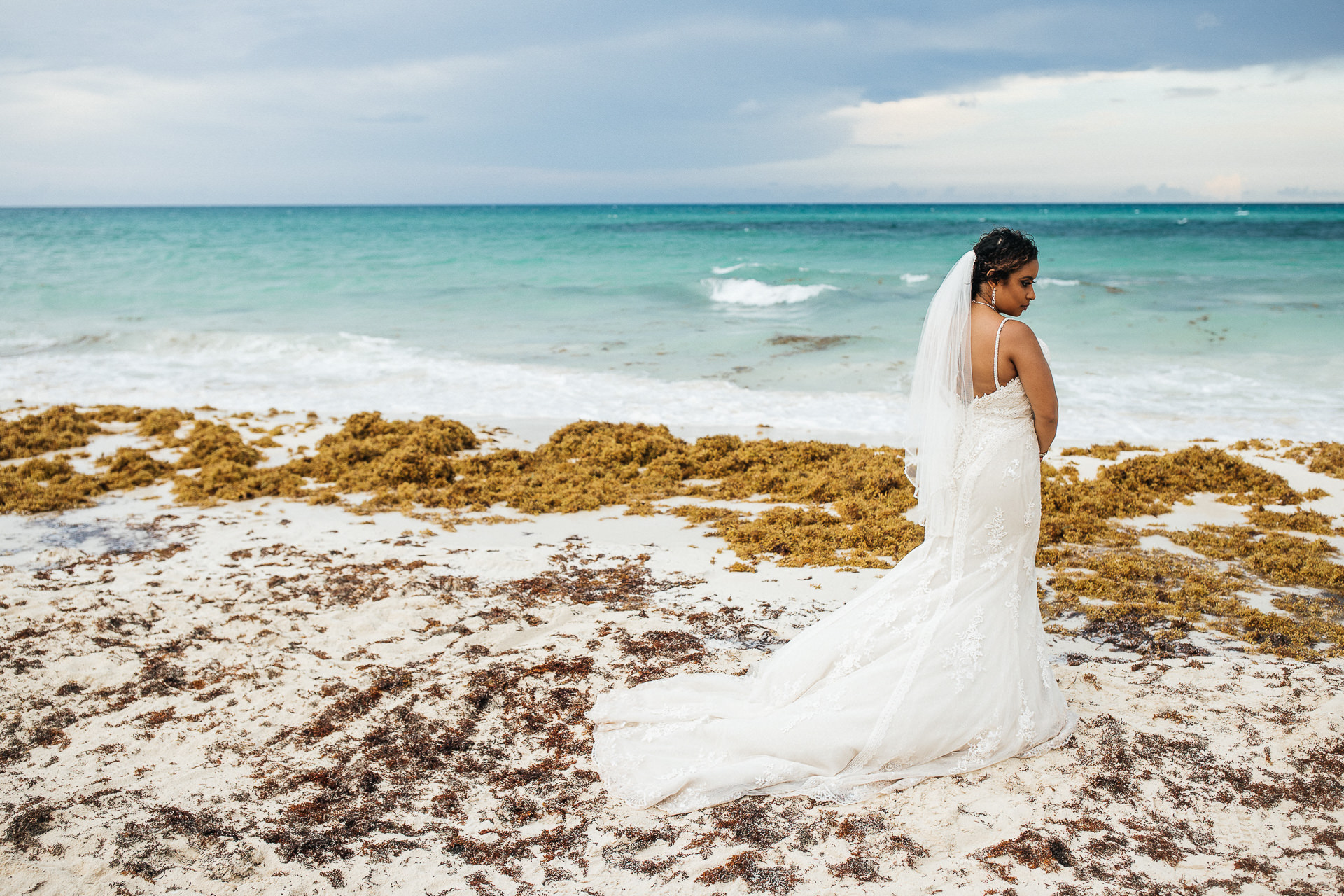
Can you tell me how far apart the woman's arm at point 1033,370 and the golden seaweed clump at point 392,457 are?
4924mm

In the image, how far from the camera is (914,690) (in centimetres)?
322

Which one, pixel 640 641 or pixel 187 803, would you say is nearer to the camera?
pixel 187 803

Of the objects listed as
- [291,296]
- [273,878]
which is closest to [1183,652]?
[273,878]

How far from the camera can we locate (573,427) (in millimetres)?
8656

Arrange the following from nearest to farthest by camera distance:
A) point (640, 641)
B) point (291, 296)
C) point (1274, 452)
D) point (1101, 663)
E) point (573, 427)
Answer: point (1101, 663), point (640, 641), point (1274, 452), point (573, 427), point (291, 296)

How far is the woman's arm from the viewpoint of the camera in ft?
10.3

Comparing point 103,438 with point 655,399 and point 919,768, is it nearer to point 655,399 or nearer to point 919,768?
point 655,399

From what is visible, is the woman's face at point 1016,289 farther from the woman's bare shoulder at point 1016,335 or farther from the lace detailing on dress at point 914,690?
the lace detailing on dress at point 914,690

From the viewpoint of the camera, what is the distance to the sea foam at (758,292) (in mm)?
23188

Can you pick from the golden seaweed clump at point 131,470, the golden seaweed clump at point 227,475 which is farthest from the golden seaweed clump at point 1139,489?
the golden seaweed clump at point 131,470

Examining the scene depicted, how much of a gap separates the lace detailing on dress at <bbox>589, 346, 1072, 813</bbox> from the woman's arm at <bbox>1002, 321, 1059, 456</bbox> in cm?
5

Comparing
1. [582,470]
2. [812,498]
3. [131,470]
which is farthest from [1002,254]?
[131,470]

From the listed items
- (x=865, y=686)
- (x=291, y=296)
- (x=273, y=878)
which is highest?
(x=291, y=296)

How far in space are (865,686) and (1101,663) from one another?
5.32 ft
